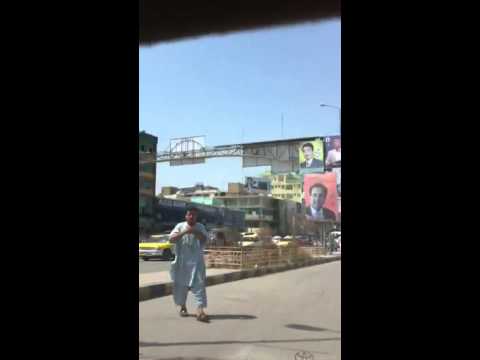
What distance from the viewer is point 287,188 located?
26.6m

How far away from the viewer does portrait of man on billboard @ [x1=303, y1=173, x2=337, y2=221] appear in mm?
22734

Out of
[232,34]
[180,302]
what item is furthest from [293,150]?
[232,34]

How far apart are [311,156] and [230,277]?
477 inches

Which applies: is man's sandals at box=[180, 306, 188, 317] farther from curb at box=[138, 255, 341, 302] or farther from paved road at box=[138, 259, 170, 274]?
paved road at box=[138, 259, 170, 274]

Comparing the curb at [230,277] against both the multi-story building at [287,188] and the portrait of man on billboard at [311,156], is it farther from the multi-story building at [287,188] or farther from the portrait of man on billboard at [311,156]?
the multi-story building at [287,188]

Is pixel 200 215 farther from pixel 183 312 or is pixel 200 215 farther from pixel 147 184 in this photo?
pixel 183 312

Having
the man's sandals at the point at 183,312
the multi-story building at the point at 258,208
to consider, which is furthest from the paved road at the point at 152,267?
the multi-story building at the point at 258,208

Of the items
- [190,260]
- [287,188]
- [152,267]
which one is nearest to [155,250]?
[152,267]

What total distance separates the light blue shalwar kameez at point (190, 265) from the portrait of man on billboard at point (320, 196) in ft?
55.6

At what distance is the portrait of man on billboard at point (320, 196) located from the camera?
22734 mm

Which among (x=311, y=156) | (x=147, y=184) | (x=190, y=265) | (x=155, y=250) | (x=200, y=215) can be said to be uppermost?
(x=311, y=156)
